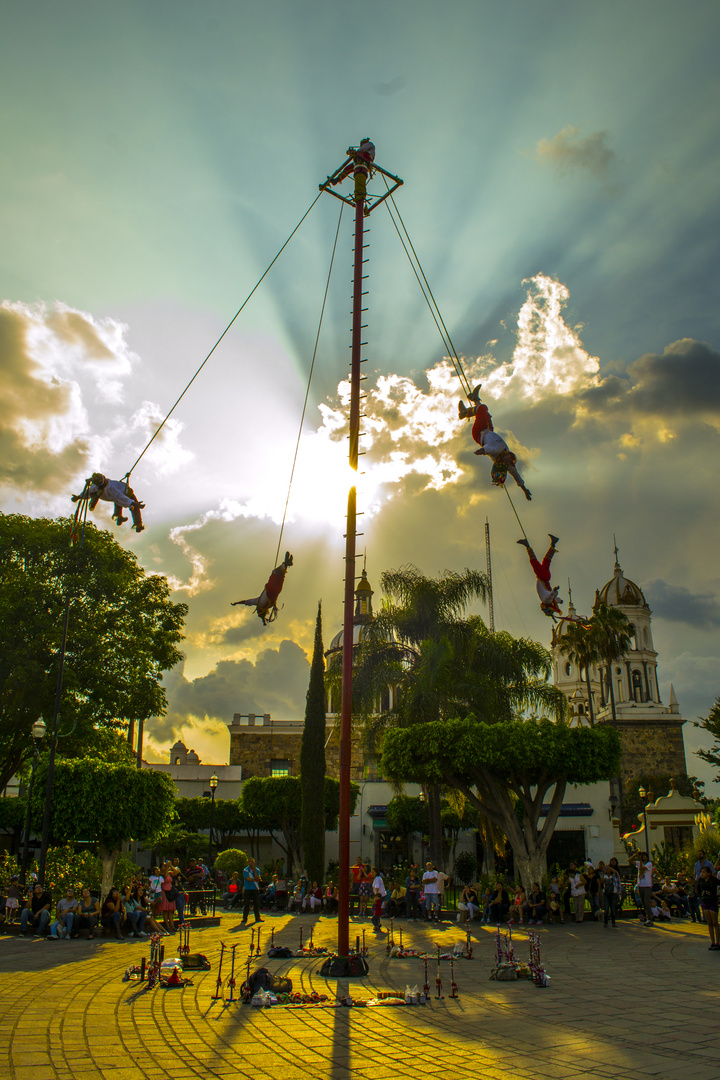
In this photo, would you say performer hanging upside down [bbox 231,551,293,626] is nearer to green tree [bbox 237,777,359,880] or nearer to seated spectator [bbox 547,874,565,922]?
seated spectator [bbox 547,874,565,922]

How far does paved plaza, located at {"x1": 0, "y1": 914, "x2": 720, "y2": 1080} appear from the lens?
622 centimetres

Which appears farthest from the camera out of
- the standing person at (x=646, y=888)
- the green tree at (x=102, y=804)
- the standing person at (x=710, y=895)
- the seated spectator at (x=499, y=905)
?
the green tree at (x=102, y=804)

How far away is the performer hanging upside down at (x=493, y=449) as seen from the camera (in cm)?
1120

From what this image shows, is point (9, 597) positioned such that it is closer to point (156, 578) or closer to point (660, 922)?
point (156, 578)

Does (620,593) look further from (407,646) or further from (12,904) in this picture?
(12,904)

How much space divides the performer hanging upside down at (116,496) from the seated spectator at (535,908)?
13.8 metres

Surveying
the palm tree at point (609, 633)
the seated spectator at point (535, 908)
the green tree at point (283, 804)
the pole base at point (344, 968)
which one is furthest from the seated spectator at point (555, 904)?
the palm tree at point (609, 633)

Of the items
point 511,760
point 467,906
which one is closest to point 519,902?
point 467,906

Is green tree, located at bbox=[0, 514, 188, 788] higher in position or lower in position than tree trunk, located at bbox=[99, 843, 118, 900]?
higher

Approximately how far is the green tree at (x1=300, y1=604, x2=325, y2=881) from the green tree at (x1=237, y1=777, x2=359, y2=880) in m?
3.39

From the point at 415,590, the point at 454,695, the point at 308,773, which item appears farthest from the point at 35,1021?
the point at 308,773

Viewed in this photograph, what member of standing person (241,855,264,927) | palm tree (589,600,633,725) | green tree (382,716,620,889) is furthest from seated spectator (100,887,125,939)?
palm tree (589,600,633,725)

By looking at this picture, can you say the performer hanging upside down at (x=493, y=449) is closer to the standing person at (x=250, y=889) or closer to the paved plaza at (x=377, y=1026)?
the paved plaza at (x=377, y=1026)

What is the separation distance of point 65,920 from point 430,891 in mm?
8482
